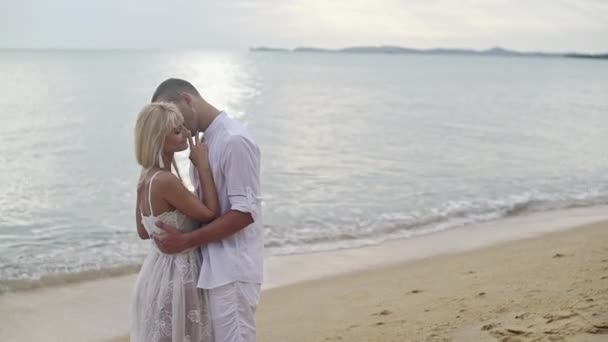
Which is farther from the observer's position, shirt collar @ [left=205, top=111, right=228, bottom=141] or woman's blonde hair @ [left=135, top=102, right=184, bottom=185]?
shirt collar @ [left=205, top=111, right=228, bottom=141]

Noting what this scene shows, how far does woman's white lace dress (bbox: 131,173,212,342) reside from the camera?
9.61 feet

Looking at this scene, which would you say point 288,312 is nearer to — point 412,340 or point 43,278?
point 412,340

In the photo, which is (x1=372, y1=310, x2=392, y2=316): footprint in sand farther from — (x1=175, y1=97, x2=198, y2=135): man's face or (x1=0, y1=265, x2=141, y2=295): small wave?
(x1=0, y1=265, x2=141, y2=295): small wave

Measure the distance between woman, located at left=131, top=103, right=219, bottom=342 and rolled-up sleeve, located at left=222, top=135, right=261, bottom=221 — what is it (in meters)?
0.10

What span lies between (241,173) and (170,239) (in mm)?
431

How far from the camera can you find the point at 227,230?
9.37 feet

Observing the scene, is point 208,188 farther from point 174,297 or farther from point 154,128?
point 174,297

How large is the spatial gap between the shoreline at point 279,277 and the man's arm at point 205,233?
11.0ft

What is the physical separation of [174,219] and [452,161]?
1588cm

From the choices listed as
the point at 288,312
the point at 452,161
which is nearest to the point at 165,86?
the point at 288,312

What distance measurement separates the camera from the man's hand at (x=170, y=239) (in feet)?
9.43

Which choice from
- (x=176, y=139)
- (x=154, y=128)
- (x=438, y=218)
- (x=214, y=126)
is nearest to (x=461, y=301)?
(x=214, y=126)

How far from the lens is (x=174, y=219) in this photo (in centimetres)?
293

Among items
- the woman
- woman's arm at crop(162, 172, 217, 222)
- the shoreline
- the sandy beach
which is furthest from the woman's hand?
the shoreline
